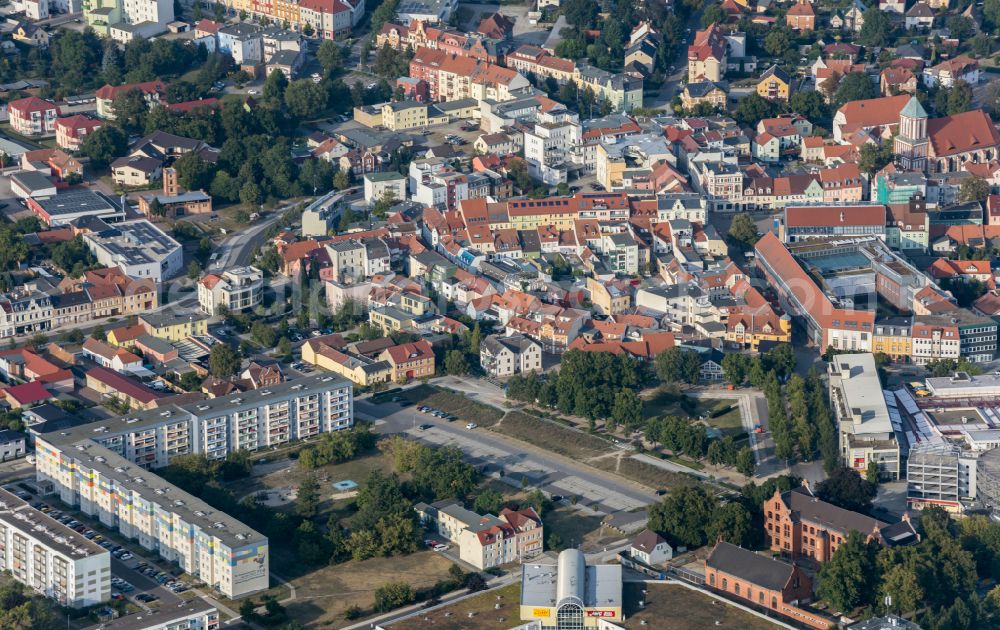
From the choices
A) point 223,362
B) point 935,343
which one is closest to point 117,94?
point 223,362

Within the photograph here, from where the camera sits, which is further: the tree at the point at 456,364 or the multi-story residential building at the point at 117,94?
the multi-story residential building at the point at 117,94

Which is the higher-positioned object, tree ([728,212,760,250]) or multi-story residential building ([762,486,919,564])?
tree ([728,212,760,250])

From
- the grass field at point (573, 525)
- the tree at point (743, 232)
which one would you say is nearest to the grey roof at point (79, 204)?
the tree at point (743, 232)

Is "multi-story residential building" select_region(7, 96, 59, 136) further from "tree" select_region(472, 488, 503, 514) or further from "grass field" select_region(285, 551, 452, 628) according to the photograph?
"grass field" select_region(285, 551, 452, 628)

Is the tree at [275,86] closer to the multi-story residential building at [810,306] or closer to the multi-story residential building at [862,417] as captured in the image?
the multi-story residential building at [810,306]

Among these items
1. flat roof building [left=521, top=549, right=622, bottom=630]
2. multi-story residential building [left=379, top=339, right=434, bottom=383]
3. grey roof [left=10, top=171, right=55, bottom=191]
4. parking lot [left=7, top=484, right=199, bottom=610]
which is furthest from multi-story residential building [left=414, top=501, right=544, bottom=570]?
grey roof [left=10, top=171, right=55, bottom=191]

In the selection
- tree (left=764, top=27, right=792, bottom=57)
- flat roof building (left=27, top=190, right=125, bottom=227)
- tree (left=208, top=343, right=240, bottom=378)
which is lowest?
tree (left=208, top=343, right=240, bottom=378)
